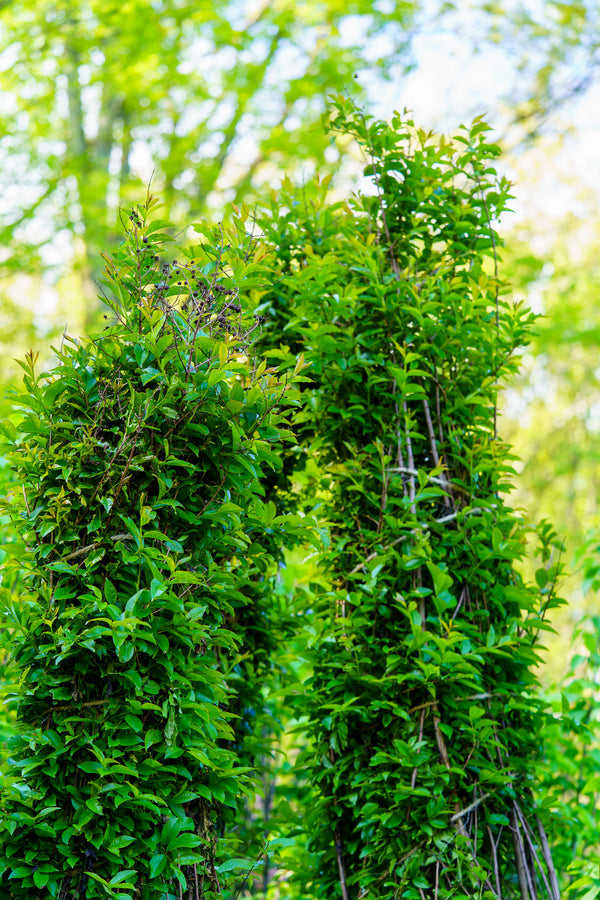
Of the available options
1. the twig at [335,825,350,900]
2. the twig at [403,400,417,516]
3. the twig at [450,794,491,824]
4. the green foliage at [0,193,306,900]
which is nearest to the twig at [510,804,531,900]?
the twig at [450,794,491,824]

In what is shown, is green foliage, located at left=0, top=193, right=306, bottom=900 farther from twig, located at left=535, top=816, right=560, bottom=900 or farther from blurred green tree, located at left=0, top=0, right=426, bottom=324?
blurred green tree, located at left=0, top=0, right=426, bottom=324

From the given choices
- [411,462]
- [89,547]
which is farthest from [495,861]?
[89,547]

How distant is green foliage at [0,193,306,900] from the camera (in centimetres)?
169

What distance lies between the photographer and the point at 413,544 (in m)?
2.44

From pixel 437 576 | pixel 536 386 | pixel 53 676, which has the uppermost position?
pixel 536 386

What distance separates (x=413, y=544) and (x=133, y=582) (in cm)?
103

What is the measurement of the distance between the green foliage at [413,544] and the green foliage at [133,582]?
532mm

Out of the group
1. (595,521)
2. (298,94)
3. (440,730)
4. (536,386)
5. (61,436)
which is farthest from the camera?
(536,386)

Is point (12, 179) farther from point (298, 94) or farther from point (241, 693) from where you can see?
point (241, 693)

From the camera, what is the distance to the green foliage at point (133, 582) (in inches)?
66.5

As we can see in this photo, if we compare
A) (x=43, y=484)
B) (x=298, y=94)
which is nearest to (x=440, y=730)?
(x=43, y=484)

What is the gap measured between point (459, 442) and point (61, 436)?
1442mm

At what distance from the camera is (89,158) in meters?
10.8

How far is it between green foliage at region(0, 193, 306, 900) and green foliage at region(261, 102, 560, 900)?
1.74ft
